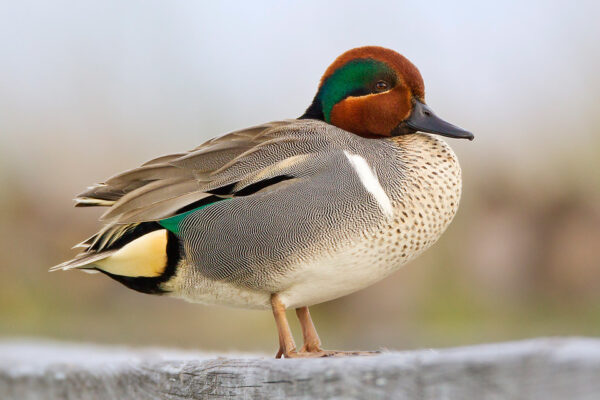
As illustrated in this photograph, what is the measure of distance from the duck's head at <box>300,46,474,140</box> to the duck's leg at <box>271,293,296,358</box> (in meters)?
0.56

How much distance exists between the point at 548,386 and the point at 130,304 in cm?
545

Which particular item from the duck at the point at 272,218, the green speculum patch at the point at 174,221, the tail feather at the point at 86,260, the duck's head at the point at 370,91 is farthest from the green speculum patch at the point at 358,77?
the tail feather at the point at 86,260

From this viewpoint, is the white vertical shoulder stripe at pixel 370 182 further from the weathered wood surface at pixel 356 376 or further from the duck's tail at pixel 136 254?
the weathered wood surface at pixel 356 376

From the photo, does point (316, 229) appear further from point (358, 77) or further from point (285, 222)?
point (358, 77)

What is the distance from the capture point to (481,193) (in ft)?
18.7

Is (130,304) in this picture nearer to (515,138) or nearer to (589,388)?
A: (515,138)

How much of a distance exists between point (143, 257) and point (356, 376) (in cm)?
119

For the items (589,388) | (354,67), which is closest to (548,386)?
(589,388)

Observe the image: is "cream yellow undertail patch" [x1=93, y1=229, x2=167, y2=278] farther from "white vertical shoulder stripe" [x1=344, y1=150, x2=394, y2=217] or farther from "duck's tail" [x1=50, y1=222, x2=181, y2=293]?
"white vertical shoulder stripe" [x1=344, y1=150, x2=394, y2=217]

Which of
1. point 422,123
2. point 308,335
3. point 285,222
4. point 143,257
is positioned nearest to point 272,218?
point 285,222

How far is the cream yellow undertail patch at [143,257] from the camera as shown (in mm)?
2289

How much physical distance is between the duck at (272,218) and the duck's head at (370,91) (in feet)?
0.29

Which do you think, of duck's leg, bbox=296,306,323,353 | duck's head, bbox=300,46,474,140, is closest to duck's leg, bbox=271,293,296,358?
duck's leg, bbox=296,306,323,353

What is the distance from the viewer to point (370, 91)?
2.53 m
